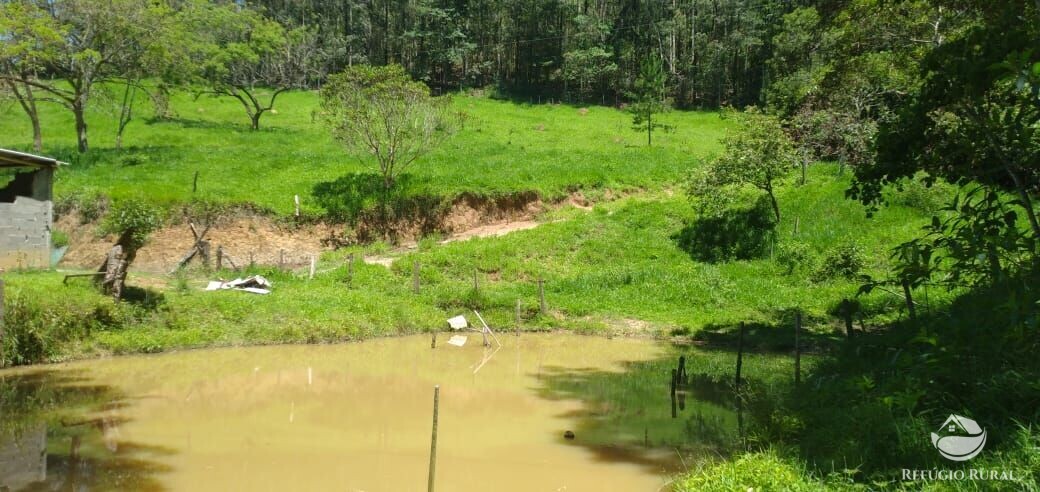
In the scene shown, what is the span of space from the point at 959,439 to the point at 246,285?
18.9 m

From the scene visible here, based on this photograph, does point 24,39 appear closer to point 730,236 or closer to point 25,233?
point 25,233

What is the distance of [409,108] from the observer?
2947cm

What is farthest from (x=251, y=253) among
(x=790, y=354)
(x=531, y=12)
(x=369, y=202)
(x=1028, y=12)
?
(x=531, y=12)

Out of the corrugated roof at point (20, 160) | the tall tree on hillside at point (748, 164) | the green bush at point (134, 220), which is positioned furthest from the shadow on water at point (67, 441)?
the tall tree on hillside at point (748, 164)

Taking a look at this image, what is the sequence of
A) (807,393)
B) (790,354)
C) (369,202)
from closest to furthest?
(807,393)
(790,354)
(369,202)

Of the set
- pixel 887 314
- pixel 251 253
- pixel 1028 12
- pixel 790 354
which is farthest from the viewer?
pixel 251 253

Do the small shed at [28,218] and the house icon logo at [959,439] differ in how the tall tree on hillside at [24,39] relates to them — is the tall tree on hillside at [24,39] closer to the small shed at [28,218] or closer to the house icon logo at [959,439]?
the small shed at [28,218]

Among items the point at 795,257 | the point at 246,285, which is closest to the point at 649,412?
the point at 246,285

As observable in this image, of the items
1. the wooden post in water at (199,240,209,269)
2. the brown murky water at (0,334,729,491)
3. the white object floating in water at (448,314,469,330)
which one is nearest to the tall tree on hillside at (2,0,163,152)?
the wooden post in water at (199,240,209,269)

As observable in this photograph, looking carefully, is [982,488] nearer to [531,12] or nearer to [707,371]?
[707,371]

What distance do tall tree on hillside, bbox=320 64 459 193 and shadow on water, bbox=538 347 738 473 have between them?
53.8 feet

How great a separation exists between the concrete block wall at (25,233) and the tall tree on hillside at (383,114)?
11.6 metres

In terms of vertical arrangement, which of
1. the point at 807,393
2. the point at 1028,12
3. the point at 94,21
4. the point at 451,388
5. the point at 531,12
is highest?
the point at 531,12

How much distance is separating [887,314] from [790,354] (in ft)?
11.7
